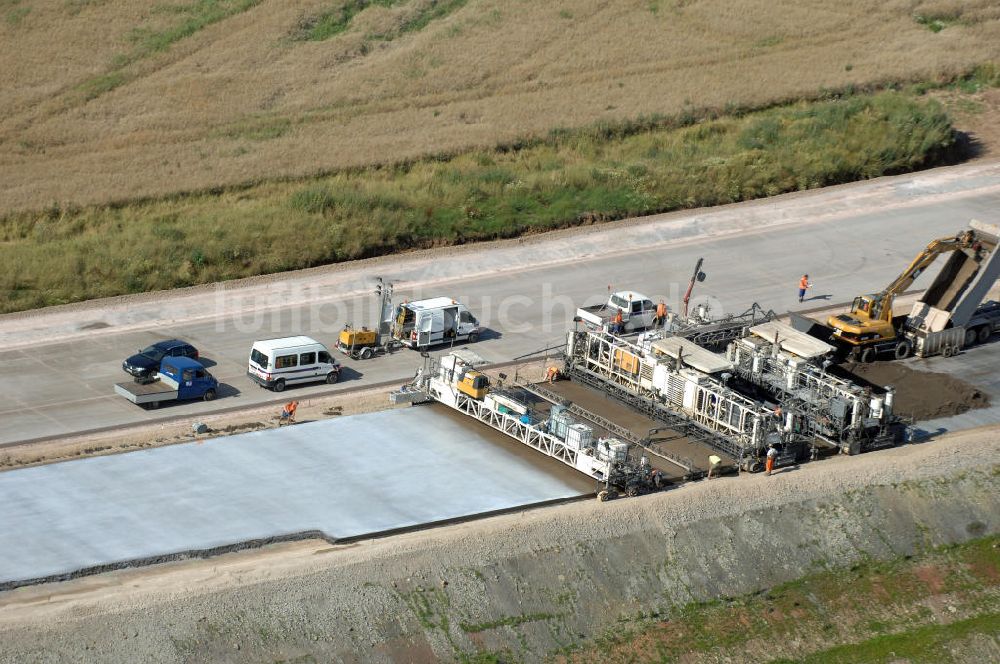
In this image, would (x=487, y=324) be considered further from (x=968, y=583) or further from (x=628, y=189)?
(x=968, y=583)

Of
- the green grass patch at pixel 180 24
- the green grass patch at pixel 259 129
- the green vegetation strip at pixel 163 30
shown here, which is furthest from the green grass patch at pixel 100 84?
the green grass patch at pixel 259 129

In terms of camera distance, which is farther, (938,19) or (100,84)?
(938,19)

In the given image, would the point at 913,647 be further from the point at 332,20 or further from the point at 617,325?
the point at 332,20

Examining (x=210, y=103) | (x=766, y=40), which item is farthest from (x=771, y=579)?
(x=766, y=40)

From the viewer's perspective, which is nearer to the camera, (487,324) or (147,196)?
(487,324)

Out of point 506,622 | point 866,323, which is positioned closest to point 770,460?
point 506,622

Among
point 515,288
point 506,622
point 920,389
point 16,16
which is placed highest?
point 16,16
